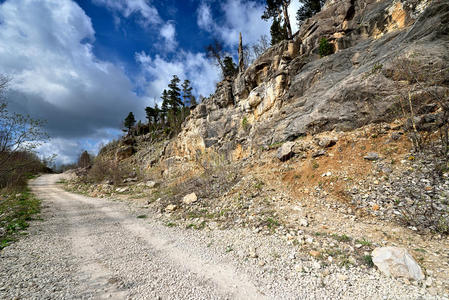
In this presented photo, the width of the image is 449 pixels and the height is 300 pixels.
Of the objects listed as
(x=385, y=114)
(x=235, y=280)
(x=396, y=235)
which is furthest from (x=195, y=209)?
(x=385, y=114)

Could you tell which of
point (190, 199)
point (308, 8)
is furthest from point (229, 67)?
point (190, 199)

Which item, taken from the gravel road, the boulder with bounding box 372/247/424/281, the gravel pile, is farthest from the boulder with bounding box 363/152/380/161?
the gravel road

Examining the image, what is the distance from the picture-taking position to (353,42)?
13781 millimetres

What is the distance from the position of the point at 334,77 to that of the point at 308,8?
22306 millimetres

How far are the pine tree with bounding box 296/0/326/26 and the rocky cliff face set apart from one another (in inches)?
430

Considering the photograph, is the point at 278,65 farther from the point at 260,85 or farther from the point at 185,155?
the point at 185,155

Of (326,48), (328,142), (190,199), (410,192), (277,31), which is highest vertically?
(277,31)

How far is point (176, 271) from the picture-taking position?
12.4 feet

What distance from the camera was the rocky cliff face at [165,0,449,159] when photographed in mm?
8727

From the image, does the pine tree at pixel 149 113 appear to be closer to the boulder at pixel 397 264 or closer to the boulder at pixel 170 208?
the boulder at pixel 170 208

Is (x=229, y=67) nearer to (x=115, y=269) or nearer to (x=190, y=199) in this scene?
(x=190, y=199)

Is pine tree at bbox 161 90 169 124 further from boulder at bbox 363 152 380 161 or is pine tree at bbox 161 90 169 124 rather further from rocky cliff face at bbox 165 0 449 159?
boulder at bbox 363 152 380 161

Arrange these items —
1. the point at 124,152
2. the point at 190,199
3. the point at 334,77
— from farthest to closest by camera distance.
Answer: the point at 124,152 → the point at 334,77 → the point at 190,199

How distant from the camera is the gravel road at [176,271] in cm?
306
